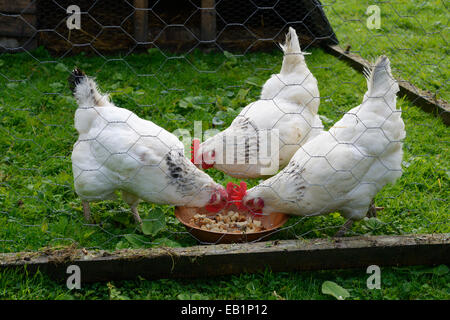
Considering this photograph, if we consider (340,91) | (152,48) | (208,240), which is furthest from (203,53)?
(208,240)

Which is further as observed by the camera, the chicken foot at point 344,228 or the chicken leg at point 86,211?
the chicken leg at point 86,211

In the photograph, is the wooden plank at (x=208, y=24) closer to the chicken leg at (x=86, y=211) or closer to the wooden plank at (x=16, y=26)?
A: the wooden plank at (x=16, y=26)

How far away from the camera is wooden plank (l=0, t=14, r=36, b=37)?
12.9 feet

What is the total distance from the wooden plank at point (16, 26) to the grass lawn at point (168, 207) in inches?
8.5

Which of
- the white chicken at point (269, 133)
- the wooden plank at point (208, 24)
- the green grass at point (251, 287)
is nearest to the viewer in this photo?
the green grass at point (251, 287)

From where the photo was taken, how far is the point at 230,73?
3.87m

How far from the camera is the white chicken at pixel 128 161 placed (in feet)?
6.71

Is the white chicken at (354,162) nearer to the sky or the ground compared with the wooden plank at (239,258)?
nearer to the sky

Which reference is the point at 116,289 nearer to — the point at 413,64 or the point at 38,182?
the point at 38,182

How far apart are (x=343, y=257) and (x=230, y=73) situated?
2.31 metres

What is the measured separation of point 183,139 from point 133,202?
0.83 m

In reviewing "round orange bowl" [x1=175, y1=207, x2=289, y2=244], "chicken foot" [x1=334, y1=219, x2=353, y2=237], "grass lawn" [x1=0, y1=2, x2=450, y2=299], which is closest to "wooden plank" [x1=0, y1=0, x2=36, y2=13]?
"grass lawn" [x1=0, y1=2, x2=450, y2=299]

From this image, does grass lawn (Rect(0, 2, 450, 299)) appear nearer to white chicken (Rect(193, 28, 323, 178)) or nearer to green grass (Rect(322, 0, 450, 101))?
green grass (Rect(322, 0, 450, 101))

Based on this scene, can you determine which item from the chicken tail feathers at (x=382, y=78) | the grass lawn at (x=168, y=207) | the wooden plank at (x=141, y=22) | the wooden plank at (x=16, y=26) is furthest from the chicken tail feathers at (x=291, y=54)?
the wooden plank at (x=16, y=26)
